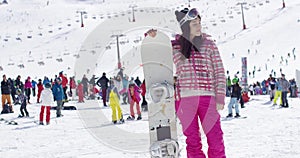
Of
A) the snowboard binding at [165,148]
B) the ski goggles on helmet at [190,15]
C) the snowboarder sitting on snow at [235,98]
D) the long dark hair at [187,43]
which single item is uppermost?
the ski goggles on helmet at [190,15]

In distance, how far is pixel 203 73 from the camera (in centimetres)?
443

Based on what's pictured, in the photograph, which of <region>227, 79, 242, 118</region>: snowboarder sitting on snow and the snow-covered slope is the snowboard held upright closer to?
the snow-covered slope

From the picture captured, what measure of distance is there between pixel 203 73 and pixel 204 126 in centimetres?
52

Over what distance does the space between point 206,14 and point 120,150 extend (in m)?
58.7

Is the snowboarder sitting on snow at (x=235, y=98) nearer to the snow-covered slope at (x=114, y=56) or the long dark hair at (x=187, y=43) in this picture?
the snow-covered slope at (x=114, y=56)

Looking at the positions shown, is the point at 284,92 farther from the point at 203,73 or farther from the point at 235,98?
the point at 203,73

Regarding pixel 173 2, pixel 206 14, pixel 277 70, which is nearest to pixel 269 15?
pixel 206 14

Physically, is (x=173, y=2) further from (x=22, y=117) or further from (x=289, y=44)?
(x=22, y=117)

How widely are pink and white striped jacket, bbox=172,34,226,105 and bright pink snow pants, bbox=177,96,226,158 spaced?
0.07 meters

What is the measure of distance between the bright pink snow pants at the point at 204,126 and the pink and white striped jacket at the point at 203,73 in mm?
71

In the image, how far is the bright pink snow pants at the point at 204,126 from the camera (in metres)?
4.40

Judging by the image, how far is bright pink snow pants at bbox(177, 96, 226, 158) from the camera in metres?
4.40

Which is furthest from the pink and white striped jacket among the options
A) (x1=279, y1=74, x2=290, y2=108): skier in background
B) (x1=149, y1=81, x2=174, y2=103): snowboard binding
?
(x1=279, y1=74, x2=290, y2=108): skier in background

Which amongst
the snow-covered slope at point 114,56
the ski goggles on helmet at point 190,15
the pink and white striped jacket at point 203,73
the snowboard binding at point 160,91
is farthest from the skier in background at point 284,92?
the snowboard binding at point 160,91
